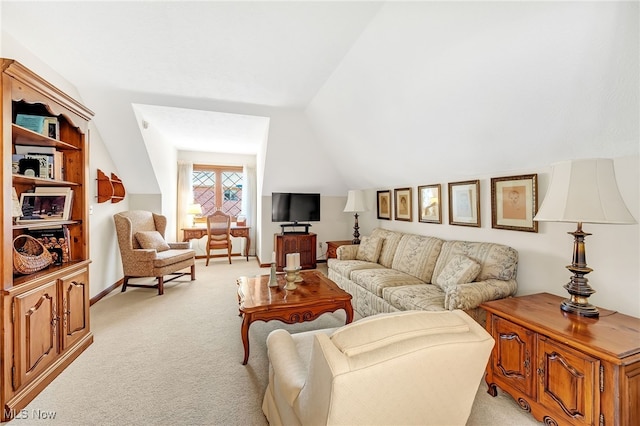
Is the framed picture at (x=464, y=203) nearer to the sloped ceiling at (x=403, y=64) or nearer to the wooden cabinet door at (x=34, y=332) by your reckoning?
the sloped ceiling at (x=403, y=64)

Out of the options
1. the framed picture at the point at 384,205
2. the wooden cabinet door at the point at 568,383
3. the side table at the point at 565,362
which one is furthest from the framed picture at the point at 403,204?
the wooden cabinet door at the point at 568,383

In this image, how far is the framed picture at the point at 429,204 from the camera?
3479 millimetres

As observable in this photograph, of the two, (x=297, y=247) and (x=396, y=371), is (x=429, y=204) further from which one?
(x=396, y=371)

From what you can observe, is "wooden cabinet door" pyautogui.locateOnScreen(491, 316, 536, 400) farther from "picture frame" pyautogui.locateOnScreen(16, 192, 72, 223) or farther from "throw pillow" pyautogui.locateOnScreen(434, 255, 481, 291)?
"picture frame" pyautogui.locateOnScreen(16, 192, 72, 223)

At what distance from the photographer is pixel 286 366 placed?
4.29 feet

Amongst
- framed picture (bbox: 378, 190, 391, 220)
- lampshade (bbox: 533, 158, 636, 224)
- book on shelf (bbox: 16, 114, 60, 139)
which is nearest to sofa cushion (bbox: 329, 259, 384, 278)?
framed picture (bbox: 378, 190, 391, 220)

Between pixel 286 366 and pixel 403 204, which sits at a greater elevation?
pixel 403 204

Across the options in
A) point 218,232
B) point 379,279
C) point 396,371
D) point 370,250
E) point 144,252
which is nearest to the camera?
point 396,371

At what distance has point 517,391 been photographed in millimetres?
1702

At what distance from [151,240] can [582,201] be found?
483 centimetres

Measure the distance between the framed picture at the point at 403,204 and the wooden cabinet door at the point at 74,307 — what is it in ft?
12.4

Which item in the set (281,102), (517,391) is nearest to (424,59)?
(281,102)

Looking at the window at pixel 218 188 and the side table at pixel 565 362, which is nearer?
the side table at pixel 565 362

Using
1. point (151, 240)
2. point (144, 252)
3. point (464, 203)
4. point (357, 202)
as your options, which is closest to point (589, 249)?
point (464, 203)
